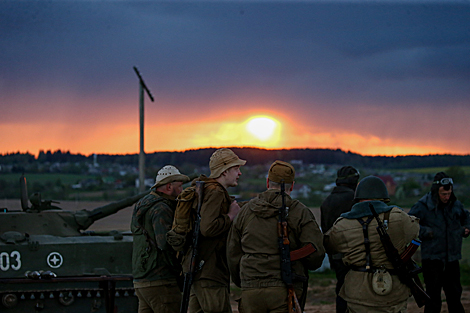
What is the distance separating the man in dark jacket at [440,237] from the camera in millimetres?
6688

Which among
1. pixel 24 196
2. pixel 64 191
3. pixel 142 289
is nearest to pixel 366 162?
pixel 64 191

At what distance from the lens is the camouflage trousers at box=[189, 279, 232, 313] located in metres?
4.48

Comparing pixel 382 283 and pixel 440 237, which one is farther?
pixel 440 237

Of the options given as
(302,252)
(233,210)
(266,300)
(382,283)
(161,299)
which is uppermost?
(233,210)

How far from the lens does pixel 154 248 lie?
16.2ft

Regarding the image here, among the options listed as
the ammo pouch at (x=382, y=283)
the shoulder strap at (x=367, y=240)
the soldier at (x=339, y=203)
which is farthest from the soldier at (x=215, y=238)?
the soldier at (x=339, y=203)

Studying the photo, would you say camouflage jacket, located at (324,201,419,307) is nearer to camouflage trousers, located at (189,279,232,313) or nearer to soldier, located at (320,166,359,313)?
camouflage trousers, located at (189,279,232,313)

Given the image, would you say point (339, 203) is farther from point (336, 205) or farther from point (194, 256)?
point (194, 256)

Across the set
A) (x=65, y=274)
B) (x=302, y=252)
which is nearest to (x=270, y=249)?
(x=302, y=252)

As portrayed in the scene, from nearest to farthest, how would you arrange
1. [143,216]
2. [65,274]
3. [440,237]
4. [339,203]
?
[143,216] < [339,203] < [440,237] < [65,274]

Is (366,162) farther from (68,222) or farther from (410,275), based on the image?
(410,275)

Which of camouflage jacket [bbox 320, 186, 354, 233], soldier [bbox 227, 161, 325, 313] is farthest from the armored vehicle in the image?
soldier [bbox 227, 161, 325, 313]

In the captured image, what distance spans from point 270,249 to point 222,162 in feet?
3.18

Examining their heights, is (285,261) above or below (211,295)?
above
